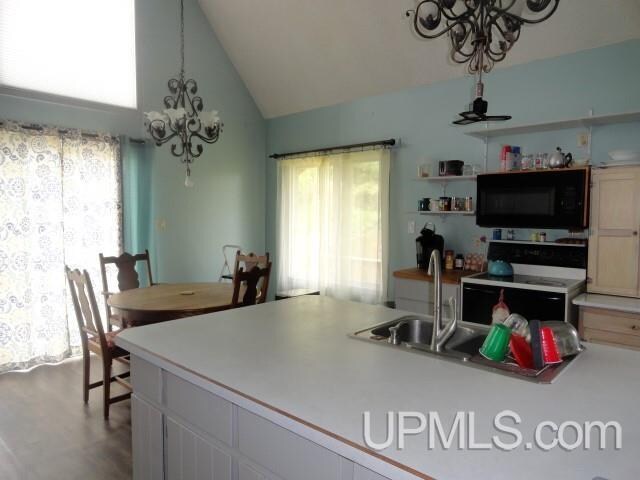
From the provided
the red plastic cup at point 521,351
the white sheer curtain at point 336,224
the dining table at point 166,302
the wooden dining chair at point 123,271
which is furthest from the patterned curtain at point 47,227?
the red plastic cup at point 521,351

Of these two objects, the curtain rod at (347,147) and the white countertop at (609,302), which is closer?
the white countertop at (609,302)

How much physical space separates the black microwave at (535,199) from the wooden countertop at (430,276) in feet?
1.47

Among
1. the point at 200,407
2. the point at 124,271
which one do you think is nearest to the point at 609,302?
the point at 200,407

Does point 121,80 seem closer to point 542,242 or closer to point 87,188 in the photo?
point 87,188

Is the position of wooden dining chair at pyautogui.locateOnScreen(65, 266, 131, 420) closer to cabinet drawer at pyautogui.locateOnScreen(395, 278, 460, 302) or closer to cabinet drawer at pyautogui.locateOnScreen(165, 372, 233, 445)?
cabinet drawer at pyautogui.locateOnScreen(165, 372, 233, 445)

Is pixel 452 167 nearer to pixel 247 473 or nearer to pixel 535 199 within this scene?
pixel 535 199

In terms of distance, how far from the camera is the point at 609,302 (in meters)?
2.79

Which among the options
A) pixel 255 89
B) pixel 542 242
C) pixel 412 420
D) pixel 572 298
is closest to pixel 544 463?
pixel 412 420

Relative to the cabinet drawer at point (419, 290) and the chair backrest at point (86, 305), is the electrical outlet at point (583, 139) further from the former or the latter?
the chair backrest at point (86, 305)

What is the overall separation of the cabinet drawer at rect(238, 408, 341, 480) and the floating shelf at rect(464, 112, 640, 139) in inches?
115

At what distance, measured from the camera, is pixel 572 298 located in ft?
9.66

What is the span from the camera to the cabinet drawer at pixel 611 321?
8.79ft

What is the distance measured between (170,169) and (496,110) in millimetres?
3190

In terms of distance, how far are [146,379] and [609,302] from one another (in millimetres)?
2688
